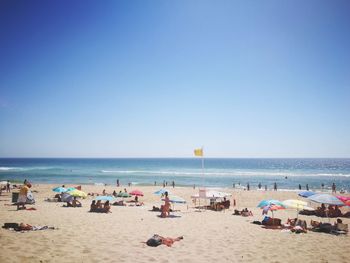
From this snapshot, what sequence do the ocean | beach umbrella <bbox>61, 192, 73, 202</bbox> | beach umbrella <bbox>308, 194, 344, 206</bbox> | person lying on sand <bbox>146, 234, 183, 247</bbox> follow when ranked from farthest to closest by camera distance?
the ocean, beach umbrella <bbox>61, 192, 73, 202</bbox>, beach umbrella <bbox>308, 194, 344, 206</bbox>, person lying on sand <bbox>146, 234, 183, 247</bbox>

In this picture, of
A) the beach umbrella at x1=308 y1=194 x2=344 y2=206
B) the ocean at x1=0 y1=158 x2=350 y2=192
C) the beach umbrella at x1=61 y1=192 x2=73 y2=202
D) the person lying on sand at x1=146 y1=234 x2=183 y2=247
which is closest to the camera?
the person lying on sand at x1=146 y1=234 x2=183 y2=247

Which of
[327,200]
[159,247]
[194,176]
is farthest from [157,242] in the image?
[194,176]

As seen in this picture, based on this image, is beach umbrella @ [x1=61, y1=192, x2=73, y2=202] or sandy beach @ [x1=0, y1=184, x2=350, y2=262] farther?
beach umbrella @ [x1=61, y1=192, x2=73, y2=202]

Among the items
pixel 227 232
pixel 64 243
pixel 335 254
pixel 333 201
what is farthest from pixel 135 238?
pixel 333 201

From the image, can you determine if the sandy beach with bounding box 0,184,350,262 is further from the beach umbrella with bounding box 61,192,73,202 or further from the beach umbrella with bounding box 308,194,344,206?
the beach umbrella with bounding box 61,192,73,202

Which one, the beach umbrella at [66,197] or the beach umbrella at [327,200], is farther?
the beach umbrella at [66,197]

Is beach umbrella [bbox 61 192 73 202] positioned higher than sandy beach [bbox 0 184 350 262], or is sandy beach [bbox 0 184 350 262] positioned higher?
sandy beach [bbox 0 184 350 262]

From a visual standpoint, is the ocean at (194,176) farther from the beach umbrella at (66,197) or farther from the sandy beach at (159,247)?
the beach umbrella at (66,197)

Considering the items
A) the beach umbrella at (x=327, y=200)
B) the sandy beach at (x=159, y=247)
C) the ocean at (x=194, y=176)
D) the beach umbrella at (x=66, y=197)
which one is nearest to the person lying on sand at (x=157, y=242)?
the sandy beach at (x=159, y=247)

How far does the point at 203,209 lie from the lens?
66.5ft

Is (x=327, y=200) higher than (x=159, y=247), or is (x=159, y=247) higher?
(x=327, y=200)

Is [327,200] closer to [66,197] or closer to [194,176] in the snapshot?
[66,197]

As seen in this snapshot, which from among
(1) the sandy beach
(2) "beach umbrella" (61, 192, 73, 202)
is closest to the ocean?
(1) the sandy beach

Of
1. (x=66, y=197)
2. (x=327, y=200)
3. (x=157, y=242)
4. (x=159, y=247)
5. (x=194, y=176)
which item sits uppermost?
(x=327, y=200)
